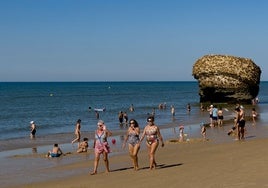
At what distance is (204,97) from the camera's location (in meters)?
67.5

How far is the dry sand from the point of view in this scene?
37.3ft

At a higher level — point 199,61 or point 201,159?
point 199,61

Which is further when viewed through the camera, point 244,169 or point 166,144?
point 166,144

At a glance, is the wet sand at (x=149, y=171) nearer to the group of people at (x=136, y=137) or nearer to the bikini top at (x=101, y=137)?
the group of people at (x=136, y=137)

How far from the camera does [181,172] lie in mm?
13172

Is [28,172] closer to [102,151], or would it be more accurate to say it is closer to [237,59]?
[102,151]

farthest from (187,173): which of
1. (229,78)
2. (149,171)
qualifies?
(229,78)

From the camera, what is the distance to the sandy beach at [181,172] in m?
11.4

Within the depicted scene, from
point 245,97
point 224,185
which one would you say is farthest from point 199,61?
point 224,185

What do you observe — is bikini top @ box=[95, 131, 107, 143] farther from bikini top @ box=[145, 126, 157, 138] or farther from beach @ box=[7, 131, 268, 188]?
bikini top @ box=[145, 126, 157, 138]

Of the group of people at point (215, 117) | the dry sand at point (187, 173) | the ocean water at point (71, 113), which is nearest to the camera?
the dry sand at point (187, 173)

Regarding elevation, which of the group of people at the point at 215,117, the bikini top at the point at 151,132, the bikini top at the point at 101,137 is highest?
the bikini top at the point at 151,132

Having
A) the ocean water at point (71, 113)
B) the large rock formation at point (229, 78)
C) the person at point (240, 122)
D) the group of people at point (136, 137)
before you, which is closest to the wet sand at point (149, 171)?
the group of people at point (136, 137)

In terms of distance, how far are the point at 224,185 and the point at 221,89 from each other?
179ft
